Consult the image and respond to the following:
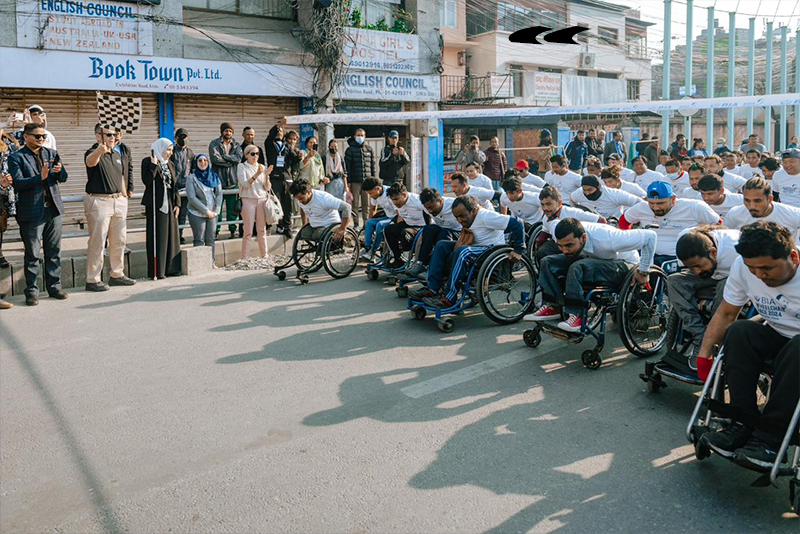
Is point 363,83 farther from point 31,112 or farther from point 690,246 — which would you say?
point 690,246

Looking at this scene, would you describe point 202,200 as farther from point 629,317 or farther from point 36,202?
point 629,317

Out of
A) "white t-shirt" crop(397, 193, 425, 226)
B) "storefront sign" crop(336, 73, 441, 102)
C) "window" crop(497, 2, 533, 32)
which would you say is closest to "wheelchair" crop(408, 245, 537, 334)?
"white t-shirt" crop(397, 193, 425, 226)

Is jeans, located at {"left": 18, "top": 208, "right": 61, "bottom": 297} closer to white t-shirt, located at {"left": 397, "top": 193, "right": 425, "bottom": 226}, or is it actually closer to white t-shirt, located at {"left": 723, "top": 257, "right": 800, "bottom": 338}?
white t-shirt, located at {"left": 397, "top": 193, "right": 425, "bottom": 226}

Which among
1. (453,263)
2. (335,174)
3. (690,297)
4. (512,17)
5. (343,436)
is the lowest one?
(343,436)

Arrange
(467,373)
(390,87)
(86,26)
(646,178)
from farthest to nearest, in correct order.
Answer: (390,87) < (86,26) < (646,178) < (467,373)

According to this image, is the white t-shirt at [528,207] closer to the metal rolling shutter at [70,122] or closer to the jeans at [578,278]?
the jeans at [578,278]

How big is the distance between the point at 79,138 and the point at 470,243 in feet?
34.6

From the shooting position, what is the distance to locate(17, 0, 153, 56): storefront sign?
1405 centimetres

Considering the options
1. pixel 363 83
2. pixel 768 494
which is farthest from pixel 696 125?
pixel 768 494

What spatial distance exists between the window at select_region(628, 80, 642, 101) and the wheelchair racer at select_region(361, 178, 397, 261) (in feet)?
112

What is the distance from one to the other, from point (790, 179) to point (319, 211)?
20.4ft

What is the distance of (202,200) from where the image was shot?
421 inches

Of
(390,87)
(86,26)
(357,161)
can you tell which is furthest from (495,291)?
(390,87)

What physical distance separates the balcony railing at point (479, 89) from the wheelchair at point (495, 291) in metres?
24.1
